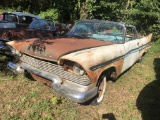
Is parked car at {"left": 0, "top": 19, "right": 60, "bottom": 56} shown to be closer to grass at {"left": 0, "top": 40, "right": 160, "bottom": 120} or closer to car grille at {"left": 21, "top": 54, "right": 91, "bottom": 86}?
grass at {"left": 0, "top": 40, "right": 160, "bottom": 120}

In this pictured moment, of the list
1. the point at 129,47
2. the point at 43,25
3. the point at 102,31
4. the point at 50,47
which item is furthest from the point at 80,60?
the point at 43,25

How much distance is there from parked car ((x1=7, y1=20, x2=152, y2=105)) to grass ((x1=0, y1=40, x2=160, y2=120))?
33 cm

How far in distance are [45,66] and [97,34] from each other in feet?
5.45

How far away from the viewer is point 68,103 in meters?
3.76

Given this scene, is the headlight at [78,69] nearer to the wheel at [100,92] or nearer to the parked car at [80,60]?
the parked car at [80,60]

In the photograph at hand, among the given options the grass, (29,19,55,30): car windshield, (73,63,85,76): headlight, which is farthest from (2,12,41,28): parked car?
(73,63,85,76): headlight

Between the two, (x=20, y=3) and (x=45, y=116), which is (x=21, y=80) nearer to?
(x=45, y=116)

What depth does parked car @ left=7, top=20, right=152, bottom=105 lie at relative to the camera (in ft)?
10.3

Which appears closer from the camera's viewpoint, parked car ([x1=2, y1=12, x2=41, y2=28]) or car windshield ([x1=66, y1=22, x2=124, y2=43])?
car windshield ([x1=66, y1=22, x2=124, y2=43])

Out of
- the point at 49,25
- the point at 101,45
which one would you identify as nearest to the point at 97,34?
the point at 101,45

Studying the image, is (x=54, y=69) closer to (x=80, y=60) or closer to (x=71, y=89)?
(x=71, y=89)

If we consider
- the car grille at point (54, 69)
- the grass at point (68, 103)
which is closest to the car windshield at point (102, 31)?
the grass at point (68, 103)

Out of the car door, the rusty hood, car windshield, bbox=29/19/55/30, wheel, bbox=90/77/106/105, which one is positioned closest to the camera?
the rusty hood

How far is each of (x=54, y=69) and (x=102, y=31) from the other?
176 cm
